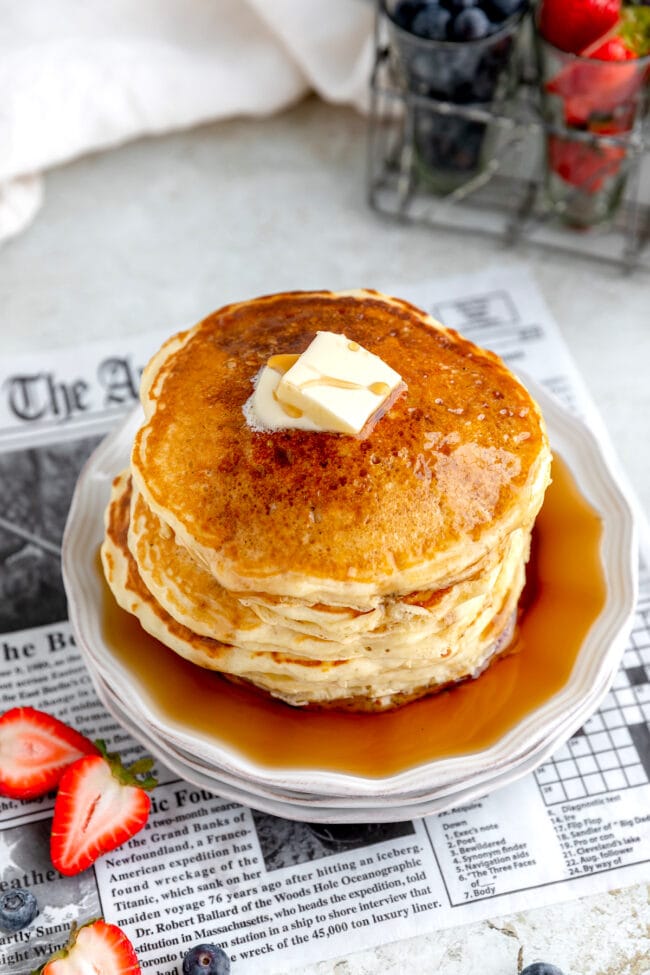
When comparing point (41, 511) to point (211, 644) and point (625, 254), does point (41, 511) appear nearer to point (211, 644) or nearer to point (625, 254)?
point (211, 644)

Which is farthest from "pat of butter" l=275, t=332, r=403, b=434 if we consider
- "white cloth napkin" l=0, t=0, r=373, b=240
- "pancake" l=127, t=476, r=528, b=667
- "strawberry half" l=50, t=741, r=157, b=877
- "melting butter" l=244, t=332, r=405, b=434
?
"white cloth napkin" l=0, t=0, r=373, b=240

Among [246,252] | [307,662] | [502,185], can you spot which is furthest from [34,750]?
[502,185]

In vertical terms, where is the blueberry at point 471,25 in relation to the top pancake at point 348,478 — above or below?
above

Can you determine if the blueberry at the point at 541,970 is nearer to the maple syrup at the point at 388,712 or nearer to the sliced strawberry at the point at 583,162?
the maple syrup at the point at 388,712

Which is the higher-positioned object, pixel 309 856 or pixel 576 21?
pixel 576 21

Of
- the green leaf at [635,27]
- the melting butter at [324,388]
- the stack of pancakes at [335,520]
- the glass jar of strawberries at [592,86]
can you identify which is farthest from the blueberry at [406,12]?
the melting butter at [324,388]

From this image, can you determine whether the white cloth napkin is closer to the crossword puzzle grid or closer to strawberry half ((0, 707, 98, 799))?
strawberry half ((0, 707, 98, 799))

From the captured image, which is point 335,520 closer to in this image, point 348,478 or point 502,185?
point 348,478

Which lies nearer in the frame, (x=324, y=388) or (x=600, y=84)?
(x=324, y=388)
